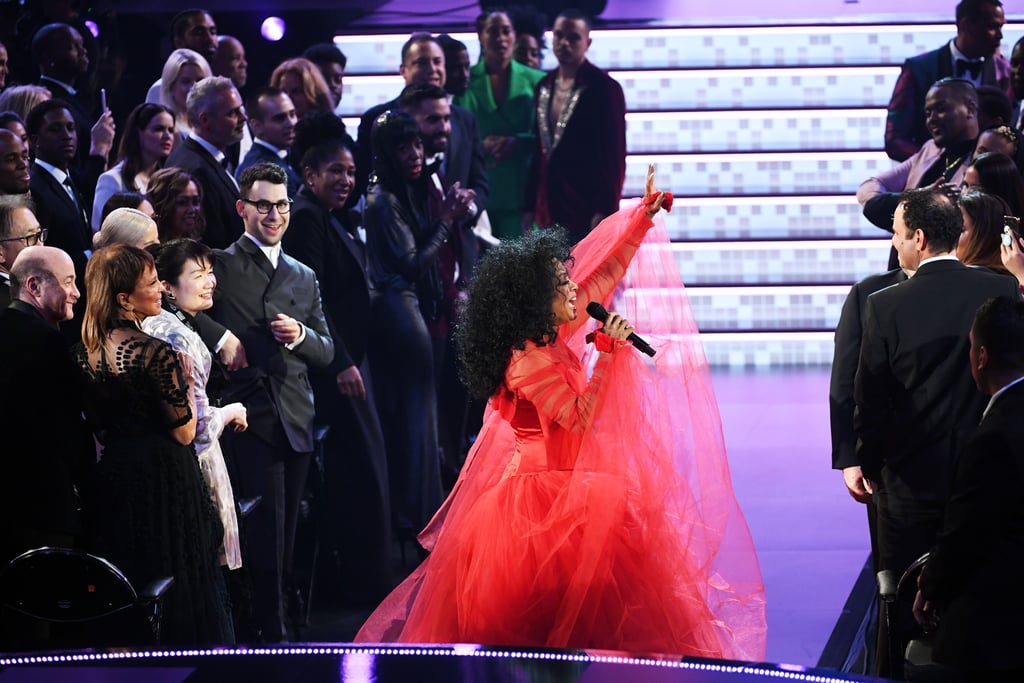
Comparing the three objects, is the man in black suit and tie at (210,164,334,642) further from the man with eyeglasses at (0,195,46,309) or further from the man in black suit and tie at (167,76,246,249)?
the man with eyeglasses at (0,195,46,309)

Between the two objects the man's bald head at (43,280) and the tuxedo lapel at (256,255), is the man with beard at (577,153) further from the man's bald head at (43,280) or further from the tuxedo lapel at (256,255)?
the man's bald head at (43,280)

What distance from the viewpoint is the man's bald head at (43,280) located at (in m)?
3.65

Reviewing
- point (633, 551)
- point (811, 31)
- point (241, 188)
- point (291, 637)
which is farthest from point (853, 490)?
point (811, 31)

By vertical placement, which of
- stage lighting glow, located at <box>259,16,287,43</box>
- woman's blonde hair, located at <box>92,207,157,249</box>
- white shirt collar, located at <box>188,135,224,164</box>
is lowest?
woman's blonde hair, located at <box>92,207,157,249</box>

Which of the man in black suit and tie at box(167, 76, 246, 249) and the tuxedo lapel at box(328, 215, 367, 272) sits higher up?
the man in black suit and tie at box(167, 76, 246, 249)

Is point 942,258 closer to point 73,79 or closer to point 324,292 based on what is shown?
point 324,292

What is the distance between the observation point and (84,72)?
251 inches

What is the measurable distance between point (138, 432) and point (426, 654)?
1.54 metres

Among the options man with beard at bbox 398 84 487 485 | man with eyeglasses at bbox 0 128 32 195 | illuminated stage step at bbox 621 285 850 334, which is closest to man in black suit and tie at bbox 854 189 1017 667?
man with beard at bbox 398 84 487 485

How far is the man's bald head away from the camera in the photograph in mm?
3654

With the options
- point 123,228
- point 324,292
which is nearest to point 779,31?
point 324,292

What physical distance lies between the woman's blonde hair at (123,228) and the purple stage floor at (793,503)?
96.1 inches

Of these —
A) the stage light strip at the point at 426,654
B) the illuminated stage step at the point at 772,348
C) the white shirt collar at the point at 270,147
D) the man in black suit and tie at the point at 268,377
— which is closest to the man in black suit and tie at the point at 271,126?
the white shirt collar at the point at 270,147

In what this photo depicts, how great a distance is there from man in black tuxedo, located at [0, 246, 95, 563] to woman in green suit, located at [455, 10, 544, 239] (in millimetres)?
4310
